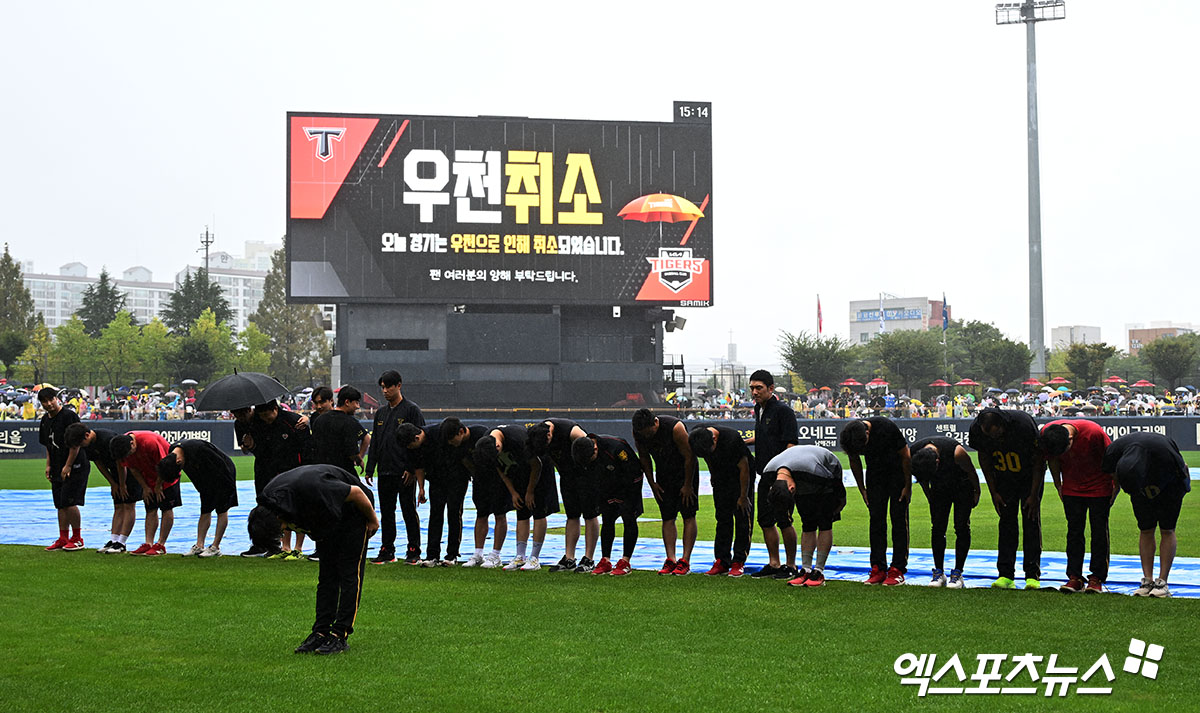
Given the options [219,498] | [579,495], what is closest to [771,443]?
[579,495]

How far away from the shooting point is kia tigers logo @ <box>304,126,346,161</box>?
39.4 metres

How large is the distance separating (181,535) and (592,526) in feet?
22.1

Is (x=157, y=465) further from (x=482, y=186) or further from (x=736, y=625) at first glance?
(x=482, y=186)

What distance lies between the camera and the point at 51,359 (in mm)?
80062

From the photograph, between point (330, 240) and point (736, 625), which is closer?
point (736, 625)

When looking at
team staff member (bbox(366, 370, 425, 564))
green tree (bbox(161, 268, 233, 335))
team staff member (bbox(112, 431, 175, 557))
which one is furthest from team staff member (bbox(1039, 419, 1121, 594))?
green tree (bbox(161, 268, 233, 335))

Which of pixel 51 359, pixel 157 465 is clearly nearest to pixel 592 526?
pixel 157 465

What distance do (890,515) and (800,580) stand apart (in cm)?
100

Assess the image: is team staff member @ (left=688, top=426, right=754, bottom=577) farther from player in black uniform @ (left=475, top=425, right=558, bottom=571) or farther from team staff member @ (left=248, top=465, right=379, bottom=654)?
team staff member @ (left=248, top=465, right=379, bottom=654)

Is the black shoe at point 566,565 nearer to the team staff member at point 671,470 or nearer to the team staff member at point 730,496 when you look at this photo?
the team staff member at point 671,470

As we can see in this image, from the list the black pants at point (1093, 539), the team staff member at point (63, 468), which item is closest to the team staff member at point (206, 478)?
the team staff member at point (63, 468)

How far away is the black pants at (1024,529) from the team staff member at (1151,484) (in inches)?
27.6

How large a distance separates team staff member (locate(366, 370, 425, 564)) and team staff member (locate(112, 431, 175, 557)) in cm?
224

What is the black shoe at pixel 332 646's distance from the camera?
724 cm
